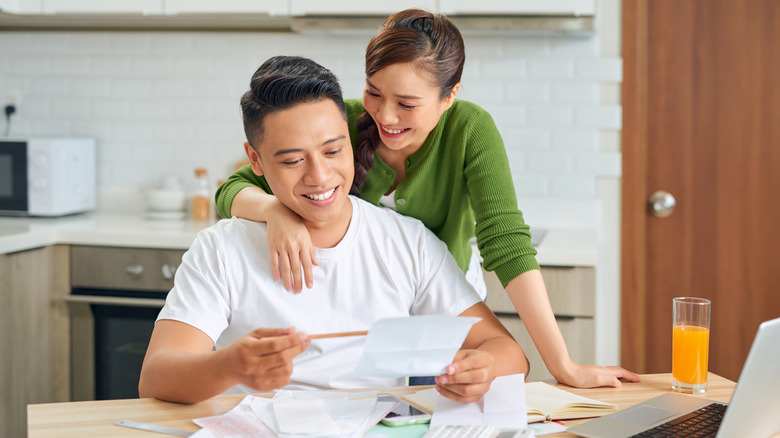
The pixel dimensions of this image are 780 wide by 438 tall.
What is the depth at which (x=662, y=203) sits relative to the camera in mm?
2994

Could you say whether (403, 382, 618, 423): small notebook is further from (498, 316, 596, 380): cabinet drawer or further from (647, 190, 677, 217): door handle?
(647, 190, 677, 217): door handle

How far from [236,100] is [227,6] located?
0.44 m

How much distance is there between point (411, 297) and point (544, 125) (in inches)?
63.7

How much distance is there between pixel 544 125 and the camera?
118 inches

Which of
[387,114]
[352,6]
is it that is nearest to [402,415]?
[387,114]

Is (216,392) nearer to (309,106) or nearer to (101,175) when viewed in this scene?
(309,106)

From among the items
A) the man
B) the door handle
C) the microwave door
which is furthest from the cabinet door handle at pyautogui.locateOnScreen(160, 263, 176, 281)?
the door handle

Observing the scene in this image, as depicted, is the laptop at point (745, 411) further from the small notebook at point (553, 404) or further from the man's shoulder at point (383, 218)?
the man's shoulder at point (383, 218)

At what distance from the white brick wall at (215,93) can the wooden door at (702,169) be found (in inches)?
6.1

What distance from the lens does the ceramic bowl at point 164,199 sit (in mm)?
3090

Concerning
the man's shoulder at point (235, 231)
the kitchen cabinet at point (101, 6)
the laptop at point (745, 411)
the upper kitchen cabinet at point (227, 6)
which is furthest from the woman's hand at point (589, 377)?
the kitchen cabinet at point (101, 6)

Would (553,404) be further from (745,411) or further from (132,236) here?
(132,236)

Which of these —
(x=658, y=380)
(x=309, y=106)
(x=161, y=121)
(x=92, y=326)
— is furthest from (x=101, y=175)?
(x=658, y=380)

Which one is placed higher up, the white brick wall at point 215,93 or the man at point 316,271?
the white brick wall at point 215,93
